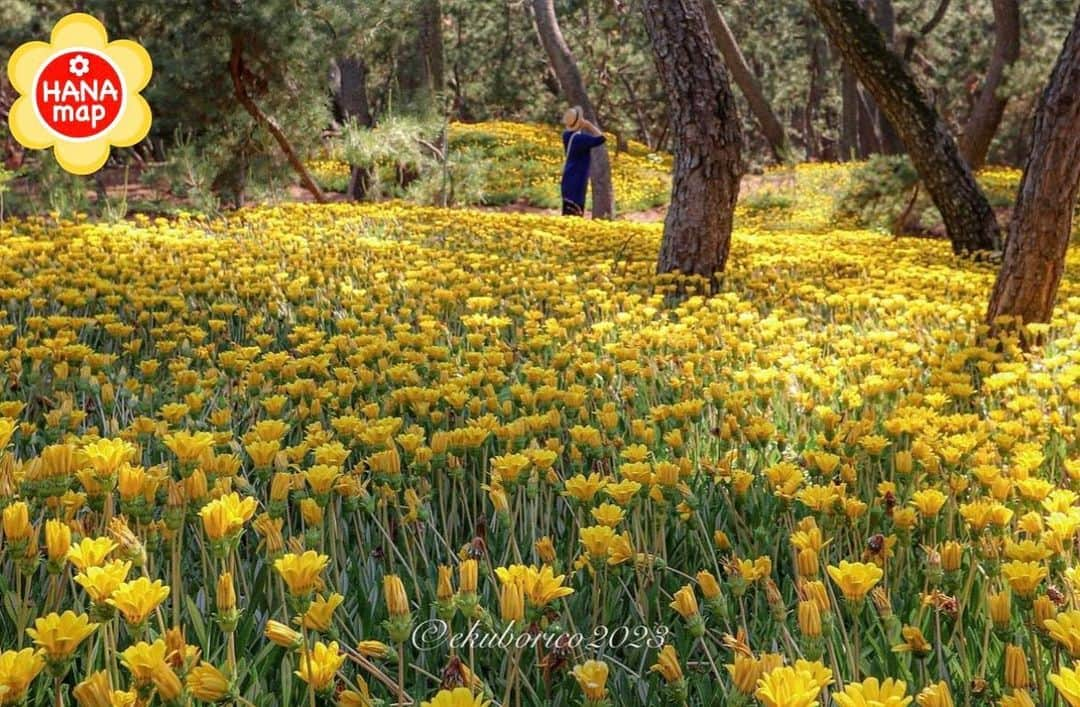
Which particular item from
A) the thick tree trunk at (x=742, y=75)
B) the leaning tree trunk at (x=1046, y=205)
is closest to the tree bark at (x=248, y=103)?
the thick tree trunk at (x=742, y=75)

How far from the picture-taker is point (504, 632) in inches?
57.1

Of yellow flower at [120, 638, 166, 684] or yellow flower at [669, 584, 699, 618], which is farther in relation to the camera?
yellow flower at [669, 584, 699, 618]

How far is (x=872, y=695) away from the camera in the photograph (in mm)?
1064

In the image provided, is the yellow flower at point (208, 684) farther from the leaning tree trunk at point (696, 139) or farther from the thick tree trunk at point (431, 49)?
the thick tree trunk at point (431, 49)

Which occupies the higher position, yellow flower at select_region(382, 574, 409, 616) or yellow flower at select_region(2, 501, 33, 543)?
yellow flower at select_region(2, 501, 33, 543)

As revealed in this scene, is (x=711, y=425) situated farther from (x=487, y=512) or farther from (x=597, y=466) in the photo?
(x=487, y=512)

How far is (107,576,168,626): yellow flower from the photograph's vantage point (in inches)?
46.6

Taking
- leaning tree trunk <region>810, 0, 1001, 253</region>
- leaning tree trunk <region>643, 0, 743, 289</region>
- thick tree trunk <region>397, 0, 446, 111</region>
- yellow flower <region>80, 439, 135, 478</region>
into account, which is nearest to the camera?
yellow flower <region>80, 439, 135, 478</region>

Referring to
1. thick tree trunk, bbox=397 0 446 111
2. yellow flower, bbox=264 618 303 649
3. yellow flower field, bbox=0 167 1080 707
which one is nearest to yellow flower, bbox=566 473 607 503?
yellow flower field, bbox=0 167 1080 707

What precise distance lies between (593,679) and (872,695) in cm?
33

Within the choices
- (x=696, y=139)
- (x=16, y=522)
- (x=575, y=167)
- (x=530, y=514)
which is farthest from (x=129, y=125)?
(x=16, y=522)

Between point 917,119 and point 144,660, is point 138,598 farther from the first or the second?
point 917,119

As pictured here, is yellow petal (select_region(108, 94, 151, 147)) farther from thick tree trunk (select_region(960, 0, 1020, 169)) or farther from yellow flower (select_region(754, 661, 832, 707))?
thick tree trunk (select_region(960, 0, 1020, 169))

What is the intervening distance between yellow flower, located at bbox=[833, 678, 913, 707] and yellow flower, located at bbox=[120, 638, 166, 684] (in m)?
0.79
